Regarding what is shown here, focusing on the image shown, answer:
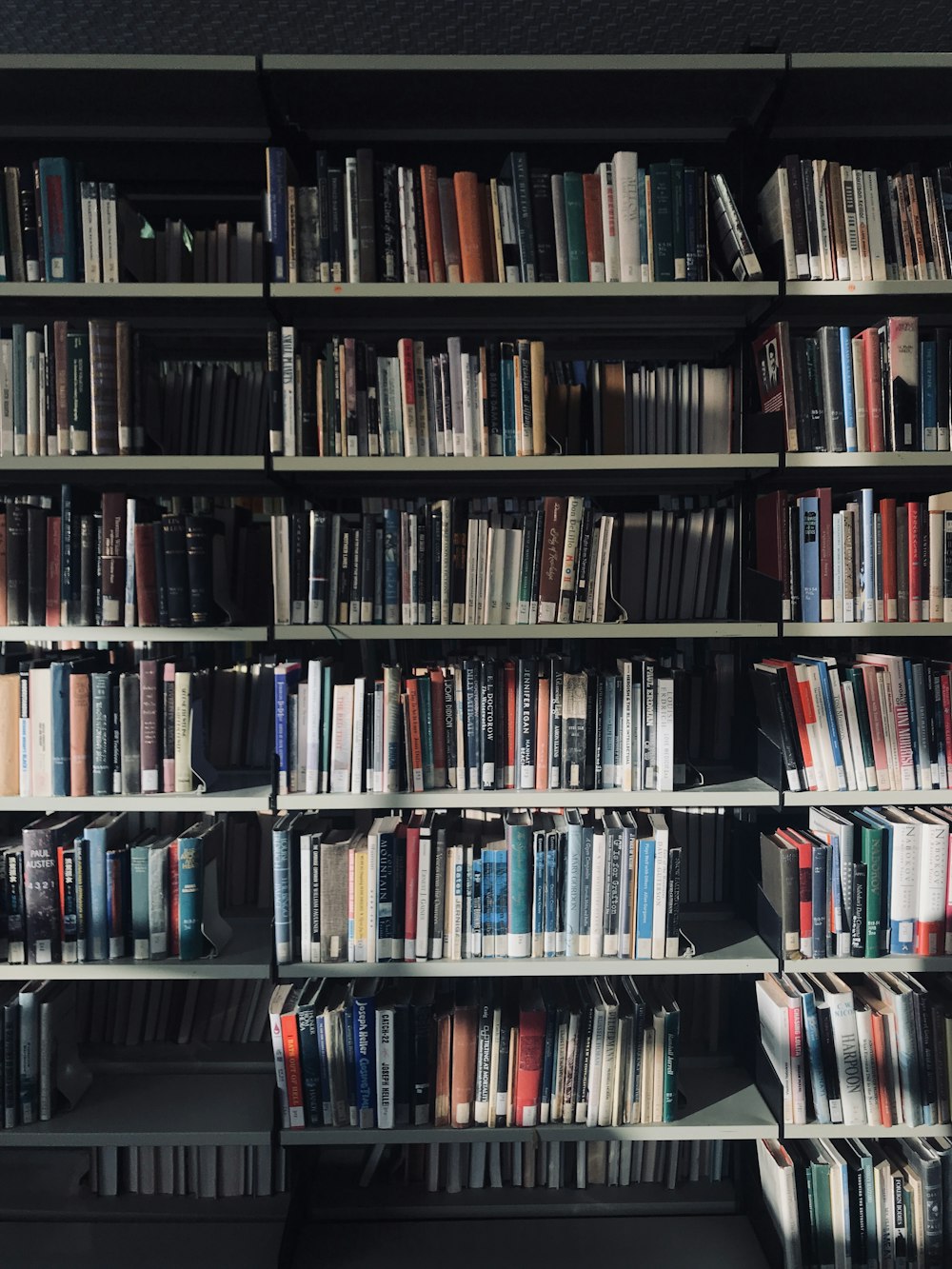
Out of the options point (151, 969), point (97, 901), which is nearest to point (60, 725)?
point (97, 901)

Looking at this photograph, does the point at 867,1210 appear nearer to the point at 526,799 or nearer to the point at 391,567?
the point at 526,799

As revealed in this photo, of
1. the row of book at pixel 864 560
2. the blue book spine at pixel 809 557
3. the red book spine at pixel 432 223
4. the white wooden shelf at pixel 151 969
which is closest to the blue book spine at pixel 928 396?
the row of book at pixel 864 560

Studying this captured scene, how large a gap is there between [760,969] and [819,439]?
1099mm

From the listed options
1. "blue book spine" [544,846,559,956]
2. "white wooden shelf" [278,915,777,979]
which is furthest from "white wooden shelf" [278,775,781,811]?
"white wooden shelf" [278,915,777,979]

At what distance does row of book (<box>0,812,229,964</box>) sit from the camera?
1.74 meters

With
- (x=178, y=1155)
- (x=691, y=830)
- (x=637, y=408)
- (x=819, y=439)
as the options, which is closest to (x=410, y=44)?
(x=637, y=408)

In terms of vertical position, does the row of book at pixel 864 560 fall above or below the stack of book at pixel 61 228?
below

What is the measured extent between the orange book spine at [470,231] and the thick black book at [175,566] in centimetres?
77

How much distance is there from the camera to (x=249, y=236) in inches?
71.9

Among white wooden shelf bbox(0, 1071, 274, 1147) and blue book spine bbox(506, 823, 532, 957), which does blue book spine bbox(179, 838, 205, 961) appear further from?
blue book spine bbox(506, 823, 532, 957)

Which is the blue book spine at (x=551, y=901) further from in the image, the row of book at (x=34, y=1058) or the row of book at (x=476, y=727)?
the row of book at (x=34, y=1058)

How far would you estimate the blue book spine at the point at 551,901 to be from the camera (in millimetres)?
1743

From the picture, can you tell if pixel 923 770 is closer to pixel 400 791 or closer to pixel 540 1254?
pixel 400 791

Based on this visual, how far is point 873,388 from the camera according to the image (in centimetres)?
171
